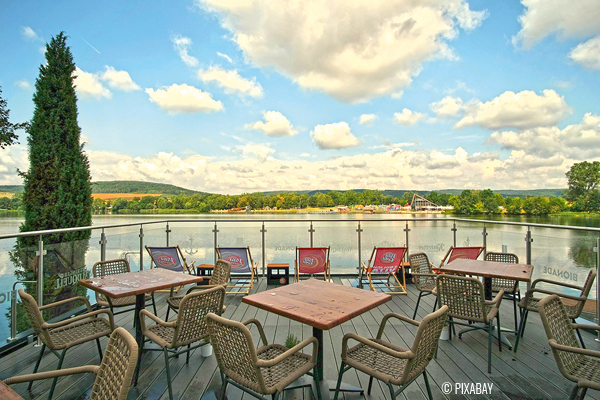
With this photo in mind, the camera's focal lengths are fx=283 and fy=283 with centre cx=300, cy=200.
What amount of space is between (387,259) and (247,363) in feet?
13.4

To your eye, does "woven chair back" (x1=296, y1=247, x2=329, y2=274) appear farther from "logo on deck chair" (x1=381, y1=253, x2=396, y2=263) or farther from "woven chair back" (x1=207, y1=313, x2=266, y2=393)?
"woven chair back" (x1=207, y1=313, x2=266, y2=393)

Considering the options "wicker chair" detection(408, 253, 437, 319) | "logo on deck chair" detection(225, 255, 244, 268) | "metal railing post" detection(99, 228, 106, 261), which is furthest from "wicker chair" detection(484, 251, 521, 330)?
"metal railing post" detection(99, 228, 106, 261)

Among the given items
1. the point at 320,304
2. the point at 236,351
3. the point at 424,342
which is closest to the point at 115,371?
the point at 236,351

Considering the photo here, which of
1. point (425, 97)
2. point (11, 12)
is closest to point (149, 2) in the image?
point (11, 12)

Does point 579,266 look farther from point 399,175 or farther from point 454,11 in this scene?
point 399,175

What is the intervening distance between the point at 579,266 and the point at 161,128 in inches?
878

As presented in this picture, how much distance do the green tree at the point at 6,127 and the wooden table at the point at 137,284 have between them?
1016 cm

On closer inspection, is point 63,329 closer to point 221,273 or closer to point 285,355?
point 221,273

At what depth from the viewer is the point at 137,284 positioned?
9.23 ft

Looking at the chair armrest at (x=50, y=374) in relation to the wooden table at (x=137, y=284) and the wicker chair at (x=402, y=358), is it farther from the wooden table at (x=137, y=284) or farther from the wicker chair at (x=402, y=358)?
the wicker chair at (x=402, y=358)

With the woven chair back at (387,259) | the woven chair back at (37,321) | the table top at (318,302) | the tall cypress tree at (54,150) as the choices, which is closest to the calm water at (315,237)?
the woven chair back at (387,259)

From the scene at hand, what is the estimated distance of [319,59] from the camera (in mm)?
11523

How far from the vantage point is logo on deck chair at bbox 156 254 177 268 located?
5.41 meters

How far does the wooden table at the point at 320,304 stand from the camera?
1.89m
